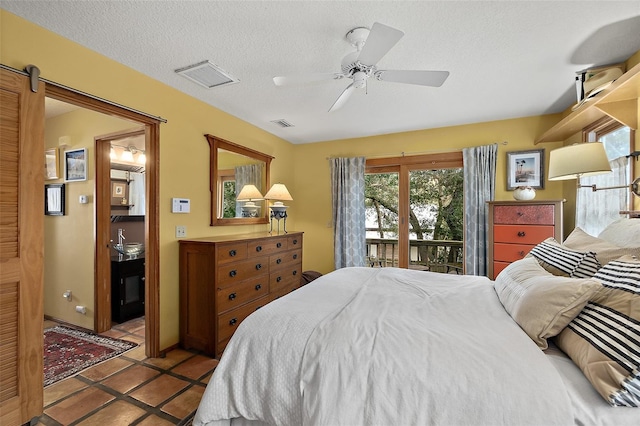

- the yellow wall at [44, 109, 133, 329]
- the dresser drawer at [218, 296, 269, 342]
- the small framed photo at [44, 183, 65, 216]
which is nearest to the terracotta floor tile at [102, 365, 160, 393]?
the dresser drawer at [218, 296, 269, 342]

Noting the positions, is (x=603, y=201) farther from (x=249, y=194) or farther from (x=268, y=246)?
(x=249, y=194)

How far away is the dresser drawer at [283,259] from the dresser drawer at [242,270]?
98mm

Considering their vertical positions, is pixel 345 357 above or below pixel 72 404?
above

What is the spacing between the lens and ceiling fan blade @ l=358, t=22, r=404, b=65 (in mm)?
1399

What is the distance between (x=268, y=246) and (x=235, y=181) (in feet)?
3.22

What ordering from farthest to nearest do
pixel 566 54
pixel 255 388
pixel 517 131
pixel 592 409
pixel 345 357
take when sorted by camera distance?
pixel 517 131 → pixel 566 54 → pixel 255 388 → pixel 345 357 → pixel 592 409

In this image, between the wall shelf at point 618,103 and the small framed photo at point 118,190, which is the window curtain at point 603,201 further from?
the small framed photo at point 118,190

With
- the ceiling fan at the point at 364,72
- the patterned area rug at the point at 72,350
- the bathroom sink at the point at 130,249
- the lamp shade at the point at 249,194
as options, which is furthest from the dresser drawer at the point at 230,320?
the ceiling fan at the point at 364,72

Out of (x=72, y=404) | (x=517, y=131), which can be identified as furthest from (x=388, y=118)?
(x=72, y=404)

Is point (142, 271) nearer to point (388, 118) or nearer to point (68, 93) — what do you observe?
point (68, 93)

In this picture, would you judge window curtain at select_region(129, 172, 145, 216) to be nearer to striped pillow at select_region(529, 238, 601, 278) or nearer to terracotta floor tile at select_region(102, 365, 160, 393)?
terracotta floor tile at select_region(102, 365, 160, 393)

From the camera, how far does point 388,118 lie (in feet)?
11.5

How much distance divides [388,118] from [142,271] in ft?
11.8

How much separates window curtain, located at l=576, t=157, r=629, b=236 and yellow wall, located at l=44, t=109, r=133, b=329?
4482 mm
